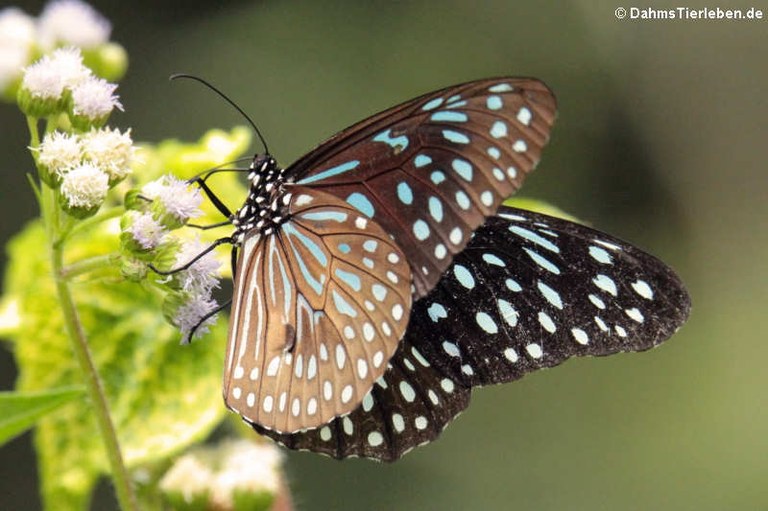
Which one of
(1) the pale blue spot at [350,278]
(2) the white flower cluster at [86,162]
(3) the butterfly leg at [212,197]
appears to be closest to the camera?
(2) the white flower cluster at [86,162]

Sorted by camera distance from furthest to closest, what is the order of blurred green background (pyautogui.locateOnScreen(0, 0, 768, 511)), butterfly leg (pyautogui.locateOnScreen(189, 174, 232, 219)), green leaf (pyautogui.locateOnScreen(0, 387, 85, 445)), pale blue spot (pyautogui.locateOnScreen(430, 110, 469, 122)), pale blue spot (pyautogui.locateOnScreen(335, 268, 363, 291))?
blurred green background (pyautogui.locateOnScreen(0, 0, 768, 511)), pale blue spot (pyautogui.locateOnScreen(335, 268, 363, 291)), butterfly leg (pyautogui.locateOnScreen(189, 174, 232, 219)), pale blue spot (pyautogui.locateOnScreen(430, 110, 469, 122)), green leaf (pyautogui.locateOnScreen(0, 387, 85, 445))

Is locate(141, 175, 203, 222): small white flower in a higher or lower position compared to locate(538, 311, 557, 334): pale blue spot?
higher

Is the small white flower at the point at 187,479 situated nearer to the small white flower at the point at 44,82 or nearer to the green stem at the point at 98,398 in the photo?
the green stem at the point at 98,398

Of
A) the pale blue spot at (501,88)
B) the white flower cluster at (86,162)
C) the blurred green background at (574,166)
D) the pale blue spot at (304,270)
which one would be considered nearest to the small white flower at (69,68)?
the white flower cluster at (86,162)

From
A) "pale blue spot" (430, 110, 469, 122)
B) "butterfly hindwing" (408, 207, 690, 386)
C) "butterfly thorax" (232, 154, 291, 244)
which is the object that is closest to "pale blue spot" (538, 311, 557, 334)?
"butterfly hindwing" (408, 207, 690, 386)

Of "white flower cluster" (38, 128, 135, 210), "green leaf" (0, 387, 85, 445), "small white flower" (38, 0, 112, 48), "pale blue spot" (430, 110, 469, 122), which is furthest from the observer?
"small white flower" (38, 0, 112, 48)

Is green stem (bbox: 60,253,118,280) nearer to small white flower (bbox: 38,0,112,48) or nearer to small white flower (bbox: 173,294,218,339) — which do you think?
small white flower (bbox: 173,294,218,339)

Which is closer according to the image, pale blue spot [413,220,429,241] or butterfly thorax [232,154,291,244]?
pale blue spot [413,220,429,241]

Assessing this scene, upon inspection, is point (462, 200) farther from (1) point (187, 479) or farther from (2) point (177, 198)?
(1) point (187, 479)
